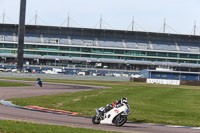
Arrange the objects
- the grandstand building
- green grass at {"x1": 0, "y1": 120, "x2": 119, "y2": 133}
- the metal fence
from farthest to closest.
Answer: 1. the grandstand building
2. the metal fence
3. green grass at {"x1": 0, "y1": 120, "x2": 119, "y2": 133}

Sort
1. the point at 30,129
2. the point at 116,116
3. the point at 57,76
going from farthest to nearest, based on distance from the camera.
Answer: the point at 57,76, the point at 116,116, the point at 30,129

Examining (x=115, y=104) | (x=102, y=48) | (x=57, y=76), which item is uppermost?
(x=102, y=48)

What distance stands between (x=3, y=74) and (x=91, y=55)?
50.6m

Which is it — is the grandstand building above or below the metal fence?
above

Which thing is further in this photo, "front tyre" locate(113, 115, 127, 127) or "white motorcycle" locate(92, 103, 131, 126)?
"front tyre" locate(113, 115, 127, 127)

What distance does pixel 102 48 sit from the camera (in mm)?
134500

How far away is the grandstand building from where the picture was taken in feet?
440

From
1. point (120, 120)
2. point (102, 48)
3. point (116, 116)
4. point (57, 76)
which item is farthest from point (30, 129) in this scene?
point (102, 48)

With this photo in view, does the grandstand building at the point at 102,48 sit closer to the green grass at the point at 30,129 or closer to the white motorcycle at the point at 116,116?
the white motorcycle at the point at 116,116

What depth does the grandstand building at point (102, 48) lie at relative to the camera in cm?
13400

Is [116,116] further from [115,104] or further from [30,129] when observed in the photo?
[30,129]

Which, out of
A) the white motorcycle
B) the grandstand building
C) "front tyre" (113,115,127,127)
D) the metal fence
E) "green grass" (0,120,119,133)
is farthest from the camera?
the grandstand building

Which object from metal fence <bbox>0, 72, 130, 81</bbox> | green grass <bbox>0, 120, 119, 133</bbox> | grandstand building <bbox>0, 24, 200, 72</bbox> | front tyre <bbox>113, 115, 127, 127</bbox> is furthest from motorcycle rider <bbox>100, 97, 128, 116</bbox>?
grandstand building <bbox>0, 24, 200, 72</bbox>

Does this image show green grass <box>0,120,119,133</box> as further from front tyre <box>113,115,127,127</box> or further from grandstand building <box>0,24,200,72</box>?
grandstand building <box>0,24,200,72</box>
